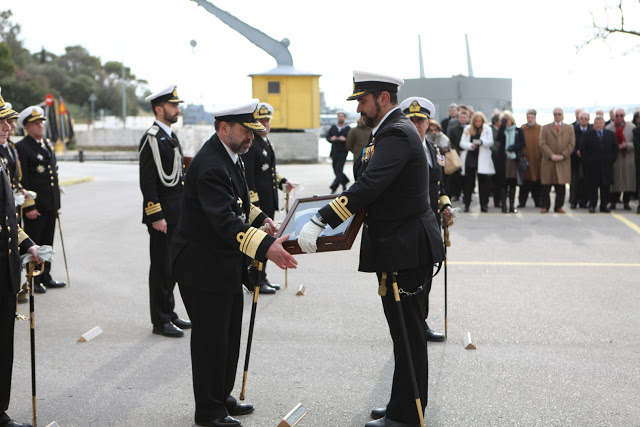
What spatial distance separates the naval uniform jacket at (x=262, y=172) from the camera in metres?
8.84

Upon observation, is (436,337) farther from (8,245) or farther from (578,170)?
(578,170)

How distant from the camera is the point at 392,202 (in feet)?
15.3

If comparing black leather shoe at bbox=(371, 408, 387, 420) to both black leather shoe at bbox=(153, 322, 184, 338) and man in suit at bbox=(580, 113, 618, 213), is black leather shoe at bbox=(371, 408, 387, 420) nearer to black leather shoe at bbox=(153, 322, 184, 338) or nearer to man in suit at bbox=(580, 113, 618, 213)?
black leather shoe at bbox=(153, 322, 184, 338)

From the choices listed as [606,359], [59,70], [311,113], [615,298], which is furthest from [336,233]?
[59,70]

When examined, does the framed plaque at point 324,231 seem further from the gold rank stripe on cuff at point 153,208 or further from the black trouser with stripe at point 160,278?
the black trouser with stripe at point 160,278

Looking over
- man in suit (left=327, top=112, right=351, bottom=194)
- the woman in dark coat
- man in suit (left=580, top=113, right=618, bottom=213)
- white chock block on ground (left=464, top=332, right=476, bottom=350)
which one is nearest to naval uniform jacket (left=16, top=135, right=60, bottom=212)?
white chock block on ground (left=464, top=332, right=476, bottom=350)

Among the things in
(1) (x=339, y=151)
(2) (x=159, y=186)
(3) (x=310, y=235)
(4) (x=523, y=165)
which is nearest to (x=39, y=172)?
(2) (x=159, y=186)

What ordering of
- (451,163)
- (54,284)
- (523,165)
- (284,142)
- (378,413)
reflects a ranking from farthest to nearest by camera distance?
(284,142) < (523,165) < (451,163) < (54,284) < (378,413)

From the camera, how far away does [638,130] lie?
1559 centimetres

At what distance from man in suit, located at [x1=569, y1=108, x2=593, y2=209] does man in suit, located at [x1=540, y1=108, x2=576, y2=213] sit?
0.44 meters

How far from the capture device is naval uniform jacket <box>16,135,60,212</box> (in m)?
9.10

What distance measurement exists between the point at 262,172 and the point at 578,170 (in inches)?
374

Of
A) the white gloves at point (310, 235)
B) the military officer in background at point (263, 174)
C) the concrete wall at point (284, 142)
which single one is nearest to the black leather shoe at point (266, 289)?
the military officer in background at point (263, 174)

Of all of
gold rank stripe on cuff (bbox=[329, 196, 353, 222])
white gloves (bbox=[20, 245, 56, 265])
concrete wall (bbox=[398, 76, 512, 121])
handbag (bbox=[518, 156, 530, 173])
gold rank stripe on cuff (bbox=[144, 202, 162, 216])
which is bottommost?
handbag (bbox=[518, 156, 530, 173])
